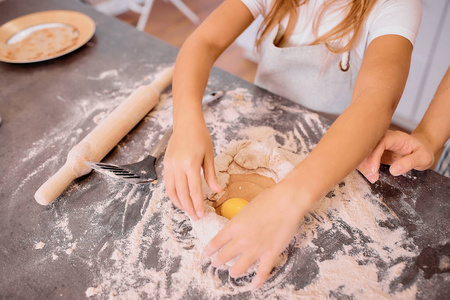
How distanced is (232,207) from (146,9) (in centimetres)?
229

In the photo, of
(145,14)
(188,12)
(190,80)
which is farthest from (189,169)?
(188,12)

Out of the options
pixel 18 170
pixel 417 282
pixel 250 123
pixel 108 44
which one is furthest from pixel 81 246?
pixel 108 44

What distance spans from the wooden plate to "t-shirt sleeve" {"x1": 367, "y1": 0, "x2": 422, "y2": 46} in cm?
95

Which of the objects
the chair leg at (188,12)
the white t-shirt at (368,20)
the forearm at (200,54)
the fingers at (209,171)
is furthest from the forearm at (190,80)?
the chair leg at (188,12)

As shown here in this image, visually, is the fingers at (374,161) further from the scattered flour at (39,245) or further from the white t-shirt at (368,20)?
the scattered flour at (39,245)

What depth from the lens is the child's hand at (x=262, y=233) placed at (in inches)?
20.6

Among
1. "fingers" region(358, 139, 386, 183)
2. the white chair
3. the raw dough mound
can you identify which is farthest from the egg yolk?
the white chair

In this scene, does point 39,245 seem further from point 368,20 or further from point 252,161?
point 368,20

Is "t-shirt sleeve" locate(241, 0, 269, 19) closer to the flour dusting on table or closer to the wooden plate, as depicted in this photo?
the flour dusting on table

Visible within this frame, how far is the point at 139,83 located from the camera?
97 cm

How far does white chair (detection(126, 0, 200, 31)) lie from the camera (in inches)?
96.5

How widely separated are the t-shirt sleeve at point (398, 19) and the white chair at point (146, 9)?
6.60ft

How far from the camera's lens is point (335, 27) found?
861 millimetres

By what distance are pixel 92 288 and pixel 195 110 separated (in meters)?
0.41
